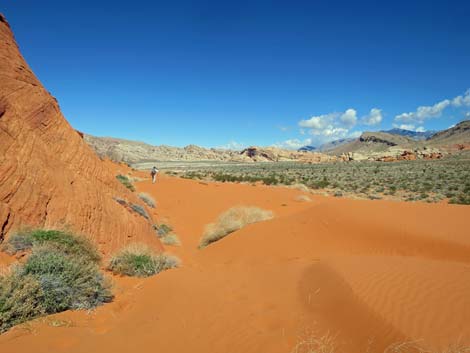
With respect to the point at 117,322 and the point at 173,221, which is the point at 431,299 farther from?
the point at 173,221

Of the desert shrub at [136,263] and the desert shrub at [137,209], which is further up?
the desert shrub at [137,209]

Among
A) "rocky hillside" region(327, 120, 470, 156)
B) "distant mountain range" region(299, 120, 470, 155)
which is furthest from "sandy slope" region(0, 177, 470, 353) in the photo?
"distant mountain range" region(299, 120, 470, 155)

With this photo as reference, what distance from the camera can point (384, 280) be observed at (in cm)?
516

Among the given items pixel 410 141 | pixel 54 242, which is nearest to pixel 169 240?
pixel 54 242

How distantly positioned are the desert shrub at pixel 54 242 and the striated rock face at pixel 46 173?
32 cm

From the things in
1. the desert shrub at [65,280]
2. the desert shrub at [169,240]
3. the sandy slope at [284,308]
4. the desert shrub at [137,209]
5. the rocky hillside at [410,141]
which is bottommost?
the desert shrub at [169,240]

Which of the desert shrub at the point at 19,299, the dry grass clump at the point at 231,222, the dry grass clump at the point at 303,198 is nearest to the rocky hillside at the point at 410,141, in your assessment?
the dry grass clump at the point at 303,198

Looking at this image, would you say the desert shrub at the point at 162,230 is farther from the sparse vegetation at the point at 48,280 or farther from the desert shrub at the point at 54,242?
the sparse vegetation at the point at 48,280

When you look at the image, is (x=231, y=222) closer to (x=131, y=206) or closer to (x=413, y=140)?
(x=131, y=206)

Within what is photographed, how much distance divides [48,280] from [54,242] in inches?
64.3

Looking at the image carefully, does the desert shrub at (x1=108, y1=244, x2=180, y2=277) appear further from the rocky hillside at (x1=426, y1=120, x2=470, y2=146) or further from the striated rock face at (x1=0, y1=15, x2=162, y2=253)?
the rocky hillside at (x1=426, y1=120, x2=470, y2=146)

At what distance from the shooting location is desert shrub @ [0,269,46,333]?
3.71 metres

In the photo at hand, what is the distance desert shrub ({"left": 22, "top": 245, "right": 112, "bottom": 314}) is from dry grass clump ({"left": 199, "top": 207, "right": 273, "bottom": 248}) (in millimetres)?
6938

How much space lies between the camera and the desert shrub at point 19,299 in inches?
146
